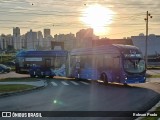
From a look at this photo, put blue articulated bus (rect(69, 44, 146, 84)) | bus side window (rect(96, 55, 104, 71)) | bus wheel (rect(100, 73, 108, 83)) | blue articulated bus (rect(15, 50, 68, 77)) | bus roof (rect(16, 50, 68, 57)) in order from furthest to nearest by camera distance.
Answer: bus roof (rect(16, 50, 68, 57))
blue articulated bus (rect(15, 50, 68, 77))
bus side window (rect(96, 55, 104, 71))
bus wheel (rect(100, 73, 108, 83))
blue articulated bus (rect(69, 44, 146, 84))

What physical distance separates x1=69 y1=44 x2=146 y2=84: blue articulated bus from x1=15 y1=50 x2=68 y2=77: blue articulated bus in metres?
7.34

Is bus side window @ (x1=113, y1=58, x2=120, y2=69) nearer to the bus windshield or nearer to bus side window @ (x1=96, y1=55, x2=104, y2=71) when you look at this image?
the bus windshield

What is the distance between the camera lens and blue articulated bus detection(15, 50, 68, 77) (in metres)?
40.1

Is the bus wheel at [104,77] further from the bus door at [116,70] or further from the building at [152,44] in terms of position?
the building at [152,44]

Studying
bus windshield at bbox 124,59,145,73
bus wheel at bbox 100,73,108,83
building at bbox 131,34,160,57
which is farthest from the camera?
building at bbox 131,34,160,57

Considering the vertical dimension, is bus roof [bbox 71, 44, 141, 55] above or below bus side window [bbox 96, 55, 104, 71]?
above

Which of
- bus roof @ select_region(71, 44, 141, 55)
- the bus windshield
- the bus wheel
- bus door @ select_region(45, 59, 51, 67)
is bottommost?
the bus wheel

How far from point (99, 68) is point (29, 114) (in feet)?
56.7

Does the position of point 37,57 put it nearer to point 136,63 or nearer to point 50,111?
point 136,63

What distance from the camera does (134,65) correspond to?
1088 inches

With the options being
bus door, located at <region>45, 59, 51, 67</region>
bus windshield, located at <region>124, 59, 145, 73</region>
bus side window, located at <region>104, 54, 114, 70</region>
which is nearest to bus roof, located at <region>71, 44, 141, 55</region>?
bus side window, located at <region>104, 54, 114, 70</region>

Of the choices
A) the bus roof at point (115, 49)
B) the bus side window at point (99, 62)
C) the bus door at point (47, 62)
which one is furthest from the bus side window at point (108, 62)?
the bus door at point (47, 62)

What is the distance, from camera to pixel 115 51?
91.1 ft

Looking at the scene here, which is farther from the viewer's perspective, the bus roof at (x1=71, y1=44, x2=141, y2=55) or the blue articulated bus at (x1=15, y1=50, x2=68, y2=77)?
the blue articulated bus at (x1=15, y1=50, x2=68, y2=77)
